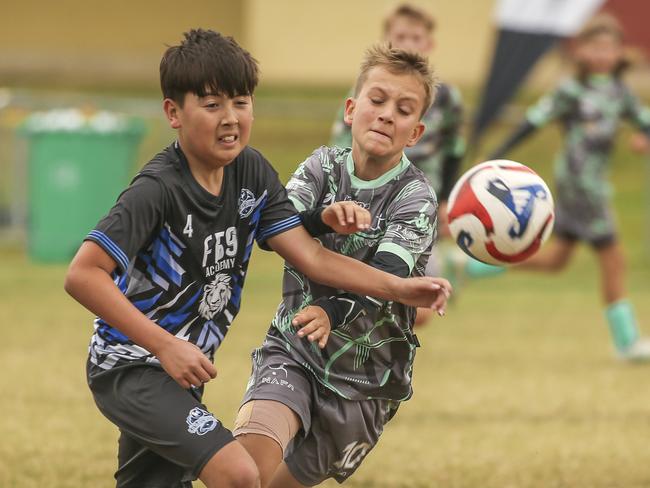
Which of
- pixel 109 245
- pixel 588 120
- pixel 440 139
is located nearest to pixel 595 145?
pixel 588 120

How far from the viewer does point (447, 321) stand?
10.1 meters

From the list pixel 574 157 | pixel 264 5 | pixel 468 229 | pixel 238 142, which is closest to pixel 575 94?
pixel 574 157

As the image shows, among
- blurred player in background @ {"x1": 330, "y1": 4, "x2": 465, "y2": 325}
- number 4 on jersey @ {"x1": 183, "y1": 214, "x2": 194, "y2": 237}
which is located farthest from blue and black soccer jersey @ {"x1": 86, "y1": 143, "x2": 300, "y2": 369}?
blurred player in background @ {"x1": 330, "y1": 4, "x2": 465, "y2": 325}

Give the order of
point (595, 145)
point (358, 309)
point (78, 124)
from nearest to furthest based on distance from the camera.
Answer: point (358, 309) → point (595, 145) → point (78, 124)

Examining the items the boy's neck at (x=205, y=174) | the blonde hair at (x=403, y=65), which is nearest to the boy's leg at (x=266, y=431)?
the boy's neck at (x=205, y=174)

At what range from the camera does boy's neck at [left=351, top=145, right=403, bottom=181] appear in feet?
13.1

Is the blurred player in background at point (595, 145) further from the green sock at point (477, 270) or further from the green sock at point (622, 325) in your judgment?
the green sock at point (477, 270)

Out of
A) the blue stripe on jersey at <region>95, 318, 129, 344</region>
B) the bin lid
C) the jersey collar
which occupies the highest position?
the jersey collar

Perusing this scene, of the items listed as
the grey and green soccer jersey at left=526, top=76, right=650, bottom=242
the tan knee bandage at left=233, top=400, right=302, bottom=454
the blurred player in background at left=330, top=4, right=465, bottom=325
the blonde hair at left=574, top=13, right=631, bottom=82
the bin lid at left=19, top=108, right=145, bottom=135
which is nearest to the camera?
the tan knee bandage at left=233, top=400, right=302, bottom=454

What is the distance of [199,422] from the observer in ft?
11.3

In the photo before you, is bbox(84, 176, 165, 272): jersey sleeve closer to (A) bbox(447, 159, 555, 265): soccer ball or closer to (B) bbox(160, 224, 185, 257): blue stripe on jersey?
(B) bbox(160, 224, 185, 257): blue stripe on jersey

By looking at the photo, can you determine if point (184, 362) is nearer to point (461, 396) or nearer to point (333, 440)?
point (333, 440)

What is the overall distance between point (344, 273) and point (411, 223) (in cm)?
28

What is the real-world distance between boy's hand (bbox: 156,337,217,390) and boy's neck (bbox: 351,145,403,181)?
0.97m
